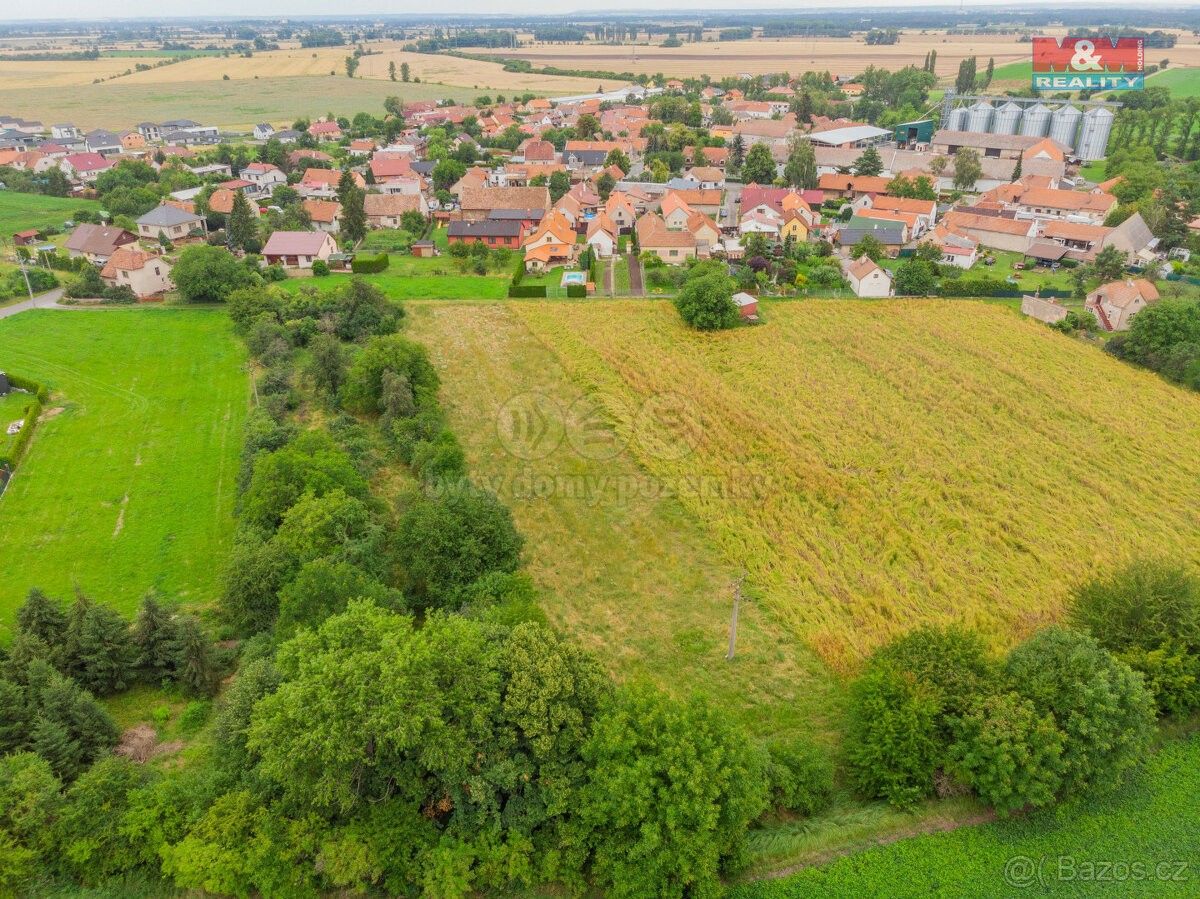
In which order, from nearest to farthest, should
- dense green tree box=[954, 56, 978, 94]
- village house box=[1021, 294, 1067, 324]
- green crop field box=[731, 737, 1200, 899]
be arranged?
1. green crop field box=[731, 737, 1200, 899]
2. village house box=[1021, 294, 1067, 324]
3. dense green tree box=[954, 56, 978, 94]

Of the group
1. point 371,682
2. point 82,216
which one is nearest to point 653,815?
point 371,682

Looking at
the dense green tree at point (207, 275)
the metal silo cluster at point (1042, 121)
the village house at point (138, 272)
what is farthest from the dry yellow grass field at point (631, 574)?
the metal silo cluster at point (1042, 121)

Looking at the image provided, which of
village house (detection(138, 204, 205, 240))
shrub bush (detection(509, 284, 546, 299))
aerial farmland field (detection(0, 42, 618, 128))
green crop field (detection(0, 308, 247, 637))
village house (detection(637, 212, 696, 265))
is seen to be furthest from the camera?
aerial farmland field (detection(0, 42, 618, 128))

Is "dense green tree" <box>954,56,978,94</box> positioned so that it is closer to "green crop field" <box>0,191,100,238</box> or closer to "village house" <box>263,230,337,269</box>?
"village house" <box>263,230,337,269</box>

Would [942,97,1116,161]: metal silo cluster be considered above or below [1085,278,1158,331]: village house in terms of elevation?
above

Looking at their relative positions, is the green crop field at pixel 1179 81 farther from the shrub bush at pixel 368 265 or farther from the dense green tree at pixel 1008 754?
the dense green tree at pixel 1008 754

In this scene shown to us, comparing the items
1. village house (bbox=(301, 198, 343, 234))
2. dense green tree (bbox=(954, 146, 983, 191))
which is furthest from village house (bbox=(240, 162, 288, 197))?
dense green tree (bbox=(954, 146, 983, 191))

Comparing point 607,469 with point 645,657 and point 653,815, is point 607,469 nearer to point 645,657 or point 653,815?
point 645,657
